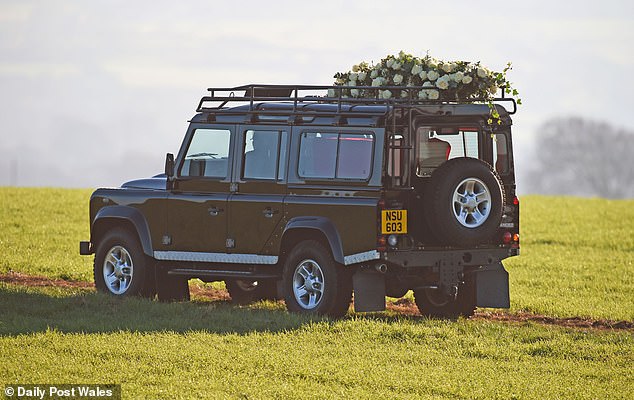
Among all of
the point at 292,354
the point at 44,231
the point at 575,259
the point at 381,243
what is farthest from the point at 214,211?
the point at 44,231

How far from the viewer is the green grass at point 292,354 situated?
35.6ft

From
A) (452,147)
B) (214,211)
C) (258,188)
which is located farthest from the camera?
(214,211)

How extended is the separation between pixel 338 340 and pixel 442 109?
3.39 m

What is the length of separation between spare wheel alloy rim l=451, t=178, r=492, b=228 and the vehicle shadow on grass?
2038 mm

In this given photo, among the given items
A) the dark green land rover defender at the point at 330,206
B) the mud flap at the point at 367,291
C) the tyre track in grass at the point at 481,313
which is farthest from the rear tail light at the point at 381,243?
the tyre track in grass at the point at 481,313

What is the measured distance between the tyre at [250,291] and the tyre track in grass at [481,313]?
204 mm

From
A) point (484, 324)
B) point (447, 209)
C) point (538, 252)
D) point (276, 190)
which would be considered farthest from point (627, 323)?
point (538, 252)

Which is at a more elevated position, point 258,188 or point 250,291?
point 258,188

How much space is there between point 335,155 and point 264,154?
1140 mm

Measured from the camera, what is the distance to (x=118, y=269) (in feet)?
55.6

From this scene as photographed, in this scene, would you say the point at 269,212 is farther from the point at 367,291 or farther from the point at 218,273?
the point at 367,291

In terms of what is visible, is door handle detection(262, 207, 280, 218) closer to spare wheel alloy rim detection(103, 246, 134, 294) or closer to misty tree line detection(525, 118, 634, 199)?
spare wheel alloy rim detection(103, 246, 134, 294)

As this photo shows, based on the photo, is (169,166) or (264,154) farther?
(169,166)

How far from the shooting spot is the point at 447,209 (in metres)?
14.3
